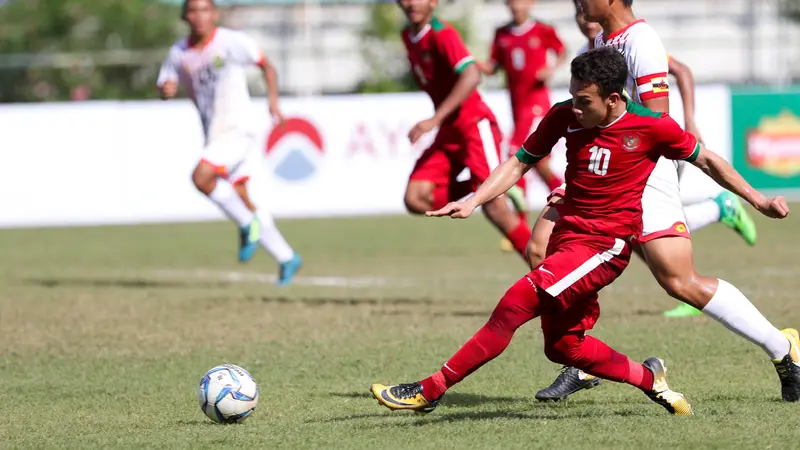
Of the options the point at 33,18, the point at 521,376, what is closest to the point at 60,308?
the point at 521,376

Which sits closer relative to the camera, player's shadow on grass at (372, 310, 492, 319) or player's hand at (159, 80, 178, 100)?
player's shadow on grass at (372, 310, 492, 319)

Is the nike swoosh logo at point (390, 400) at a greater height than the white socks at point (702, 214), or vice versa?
the nike swoosh logo at point (390, 400)

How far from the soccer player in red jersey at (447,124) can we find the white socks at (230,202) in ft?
7.09

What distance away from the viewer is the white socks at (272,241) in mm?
11156

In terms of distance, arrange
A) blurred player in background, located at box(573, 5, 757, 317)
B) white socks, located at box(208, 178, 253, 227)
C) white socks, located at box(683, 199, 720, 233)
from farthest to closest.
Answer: white socks, located at box(208, 178, 253, 227), white socks, located at box(683, 199, 720, 233), blurred player in background, located at box(573, 5, 757, 317)

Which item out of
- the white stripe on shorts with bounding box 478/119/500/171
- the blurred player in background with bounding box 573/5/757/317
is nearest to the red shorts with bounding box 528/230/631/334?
the blurred player in background with bounding box 573/5/757/317

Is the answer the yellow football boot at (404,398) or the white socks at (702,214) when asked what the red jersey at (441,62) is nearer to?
the white socks at (702,214)

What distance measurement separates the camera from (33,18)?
30.3 metres

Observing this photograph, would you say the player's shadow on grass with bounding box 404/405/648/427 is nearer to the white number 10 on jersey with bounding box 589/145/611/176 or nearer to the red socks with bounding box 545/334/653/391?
the red socks with bounding box 545/334/653/391

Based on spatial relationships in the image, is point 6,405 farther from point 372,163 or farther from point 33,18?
point 33,18

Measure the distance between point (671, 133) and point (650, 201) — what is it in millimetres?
558

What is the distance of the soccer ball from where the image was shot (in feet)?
18.6

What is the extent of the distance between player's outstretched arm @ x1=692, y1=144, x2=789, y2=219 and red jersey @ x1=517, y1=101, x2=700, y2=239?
76 mm

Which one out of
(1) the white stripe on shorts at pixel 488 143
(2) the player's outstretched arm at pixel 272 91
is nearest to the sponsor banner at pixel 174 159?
(2) the player's outstretched arm at pixel 272 91
